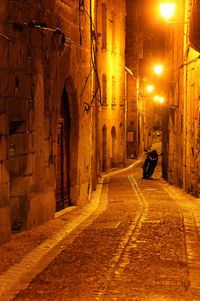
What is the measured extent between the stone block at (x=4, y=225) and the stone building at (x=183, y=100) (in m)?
5.93

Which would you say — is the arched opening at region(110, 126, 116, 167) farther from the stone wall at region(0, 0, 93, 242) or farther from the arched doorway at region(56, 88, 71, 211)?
the stone wall at region(0, 0, 93, 242)

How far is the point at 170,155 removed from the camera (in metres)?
18.6

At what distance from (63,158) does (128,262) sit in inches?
223

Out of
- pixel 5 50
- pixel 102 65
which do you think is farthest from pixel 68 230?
pixel 102 65

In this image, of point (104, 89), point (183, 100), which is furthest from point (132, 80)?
point (183, 100)

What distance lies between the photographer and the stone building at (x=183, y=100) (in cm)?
1228

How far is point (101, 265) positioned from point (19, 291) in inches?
46.8

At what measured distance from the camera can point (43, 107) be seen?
8.63 meters

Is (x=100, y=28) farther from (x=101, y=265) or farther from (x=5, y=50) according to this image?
(x=101, y=265)

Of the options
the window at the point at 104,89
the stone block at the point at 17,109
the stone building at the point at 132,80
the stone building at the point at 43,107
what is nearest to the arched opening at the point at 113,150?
the window at the point at 104,89

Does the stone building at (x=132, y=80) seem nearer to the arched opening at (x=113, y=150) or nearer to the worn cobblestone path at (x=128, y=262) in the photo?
the arched opening at (x=113, y=150)

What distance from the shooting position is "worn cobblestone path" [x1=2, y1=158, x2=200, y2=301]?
4457mm

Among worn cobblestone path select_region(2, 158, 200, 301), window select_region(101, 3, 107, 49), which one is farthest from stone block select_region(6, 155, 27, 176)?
window select_region(101, 3, 107, 49)

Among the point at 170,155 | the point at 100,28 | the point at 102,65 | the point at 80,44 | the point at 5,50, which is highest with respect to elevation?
the point at 100,28
